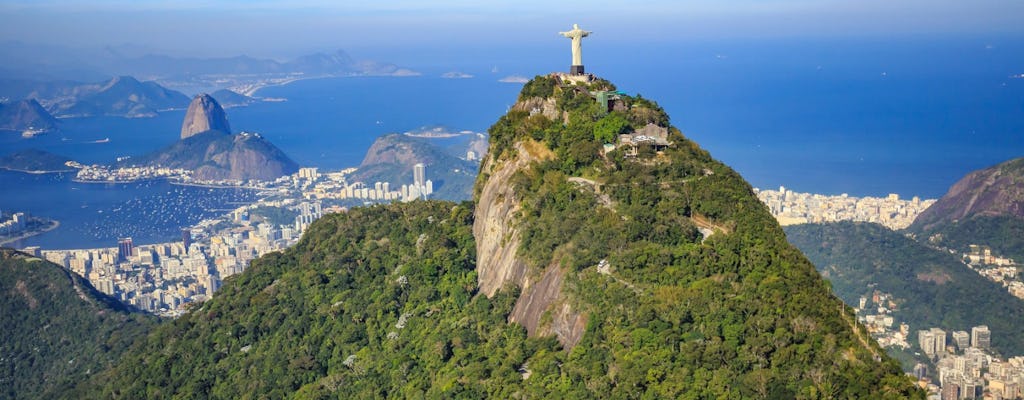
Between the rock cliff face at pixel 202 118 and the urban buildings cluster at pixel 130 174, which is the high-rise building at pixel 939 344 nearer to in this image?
the urban buildings cluster at pixel 130 174

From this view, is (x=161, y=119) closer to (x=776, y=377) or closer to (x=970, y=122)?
(x=970, y=122)

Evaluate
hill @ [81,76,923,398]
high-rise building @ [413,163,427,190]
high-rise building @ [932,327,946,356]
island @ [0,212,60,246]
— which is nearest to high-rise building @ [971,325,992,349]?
high-rise building @ [932,327,946,356]

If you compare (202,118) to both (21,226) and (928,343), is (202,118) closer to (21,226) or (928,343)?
(21,226)

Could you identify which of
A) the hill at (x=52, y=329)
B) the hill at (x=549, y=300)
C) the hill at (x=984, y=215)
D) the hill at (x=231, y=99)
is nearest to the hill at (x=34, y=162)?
the hill at (x=231, y=99)

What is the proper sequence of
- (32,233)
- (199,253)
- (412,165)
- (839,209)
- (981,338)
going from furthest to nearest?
1. (412,165)
2. (32,233)
3. (199,253)
4. (839,209)
5. (981,338)

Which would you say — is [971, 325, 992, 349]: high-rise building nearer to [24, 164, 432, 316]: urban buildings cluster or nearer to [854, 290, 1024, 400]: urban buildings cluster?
[854, 290, 1024, 400]: urban buildings cluster

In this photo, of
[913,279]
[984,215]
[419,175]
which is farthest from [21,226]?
[984,215]
